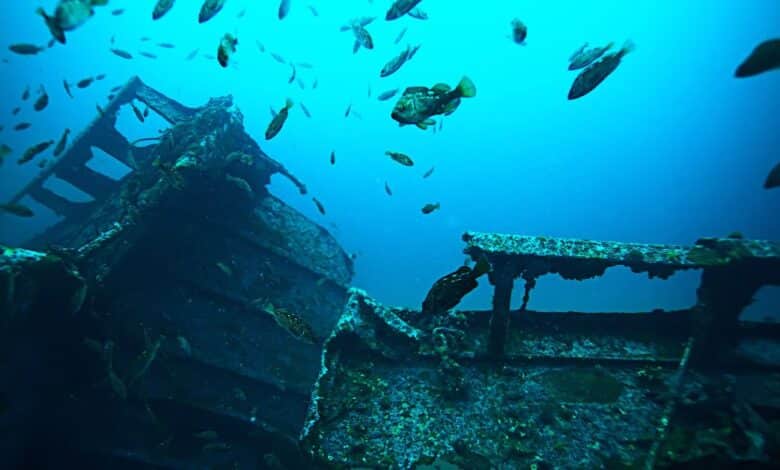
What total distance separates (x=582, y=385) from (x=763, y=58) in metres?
2.73

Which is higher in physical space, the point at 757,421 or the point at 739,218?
the point at 739,218

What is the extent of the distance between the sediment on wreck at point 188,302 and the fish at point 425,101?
2138 millimetres

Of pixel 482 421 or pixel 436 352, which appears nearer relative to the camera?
pixel 482 421

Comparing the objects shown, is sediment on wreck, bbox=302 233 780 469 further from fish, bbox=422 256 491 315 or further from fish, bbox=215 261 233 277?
fish, bbox=215 261 233 277

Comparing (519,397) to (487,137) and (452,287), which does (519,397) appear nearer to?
(452,287)

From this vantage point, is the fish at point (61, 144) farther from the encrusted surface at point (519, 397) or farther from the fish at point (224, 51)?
the encrusted surface at point (519, 397)

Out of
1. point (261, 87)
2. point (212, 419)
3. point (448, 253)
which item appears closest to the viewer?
point (212, 419)

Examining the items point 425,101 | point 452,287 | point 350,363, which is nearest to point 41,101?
point 350,363

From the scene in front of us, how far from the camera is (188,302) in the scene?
628 cm

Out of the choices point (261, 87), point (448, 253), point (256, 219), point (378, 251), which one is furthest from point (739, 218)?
point (261, 87)

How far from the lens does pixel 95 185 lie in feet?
28.2

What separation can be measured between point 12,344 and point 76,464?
1.76 m

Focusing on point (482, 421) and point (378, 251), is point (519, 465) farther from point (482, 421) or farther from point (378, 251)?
point (378, 251)

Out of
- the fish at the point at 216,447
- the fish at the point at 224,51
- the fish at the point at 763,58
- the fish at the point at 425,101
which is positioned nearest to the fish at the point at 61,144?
the fish at the point at 224,51
